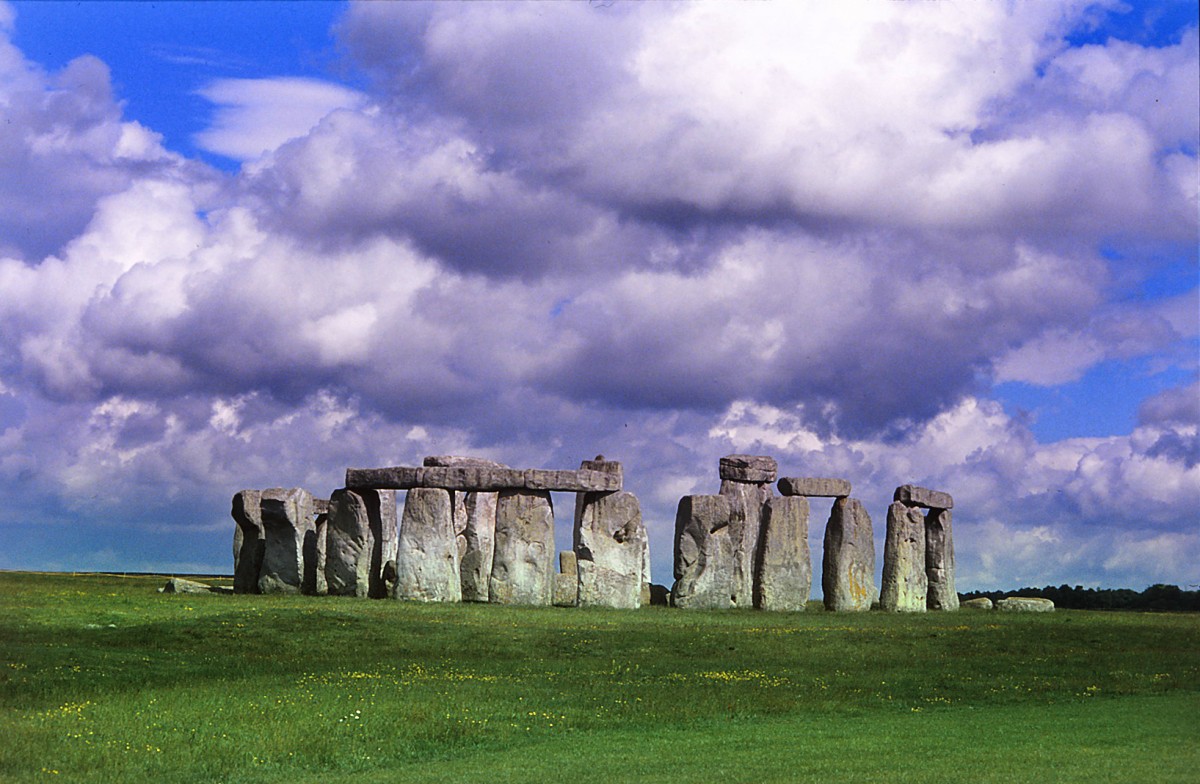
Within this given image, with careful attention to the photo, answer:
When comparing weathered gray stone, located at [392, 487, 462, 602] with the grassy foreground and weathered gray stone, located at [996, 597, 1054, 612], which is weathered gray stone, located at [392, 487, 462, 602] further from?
weathered gray stone, located at [996, 597, 1054, 612]

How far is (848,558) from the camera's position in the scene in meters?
36.5

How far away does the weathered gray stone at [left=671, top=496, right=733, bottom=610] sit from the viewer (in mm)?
35125

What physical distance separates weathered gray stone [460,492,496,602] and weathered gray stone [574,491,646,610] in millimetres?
2240

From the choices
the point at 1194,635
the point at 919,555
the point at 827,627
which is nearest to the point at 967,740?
the point at 827,627

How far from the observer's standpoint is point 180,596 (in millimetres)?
33844

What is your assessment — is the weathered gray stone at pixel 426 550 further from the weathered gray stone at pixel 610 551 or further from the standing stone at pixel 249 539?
the standing stone at pixel 249 539

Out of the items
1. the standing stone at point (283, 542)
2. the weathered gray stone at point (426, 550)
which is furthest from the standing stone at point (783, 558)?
the standing stone at point (283, 542)

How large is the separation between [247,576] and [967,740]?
24.9 meters

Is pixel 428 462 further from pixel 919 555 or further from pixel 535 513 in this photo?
pixel 919 555

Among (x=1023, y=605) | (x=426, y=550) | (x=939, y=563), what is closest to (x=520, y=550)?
(x=426, y=550)

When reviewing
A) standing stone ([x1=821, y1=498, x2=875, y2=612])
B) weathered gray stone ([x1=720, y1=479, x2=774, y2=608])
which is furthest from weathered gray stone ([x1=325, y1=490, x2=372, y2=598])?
standing stone ([x1=821, y1=498, x2=875, y2=612])

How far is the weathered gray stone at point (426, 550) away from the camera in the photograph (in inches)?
1325

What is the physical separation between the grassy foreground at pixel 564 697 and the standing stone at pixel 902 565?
217 inches

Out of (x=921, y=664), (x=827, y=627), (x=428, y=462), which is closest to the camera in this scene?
(x=921, y=664)
